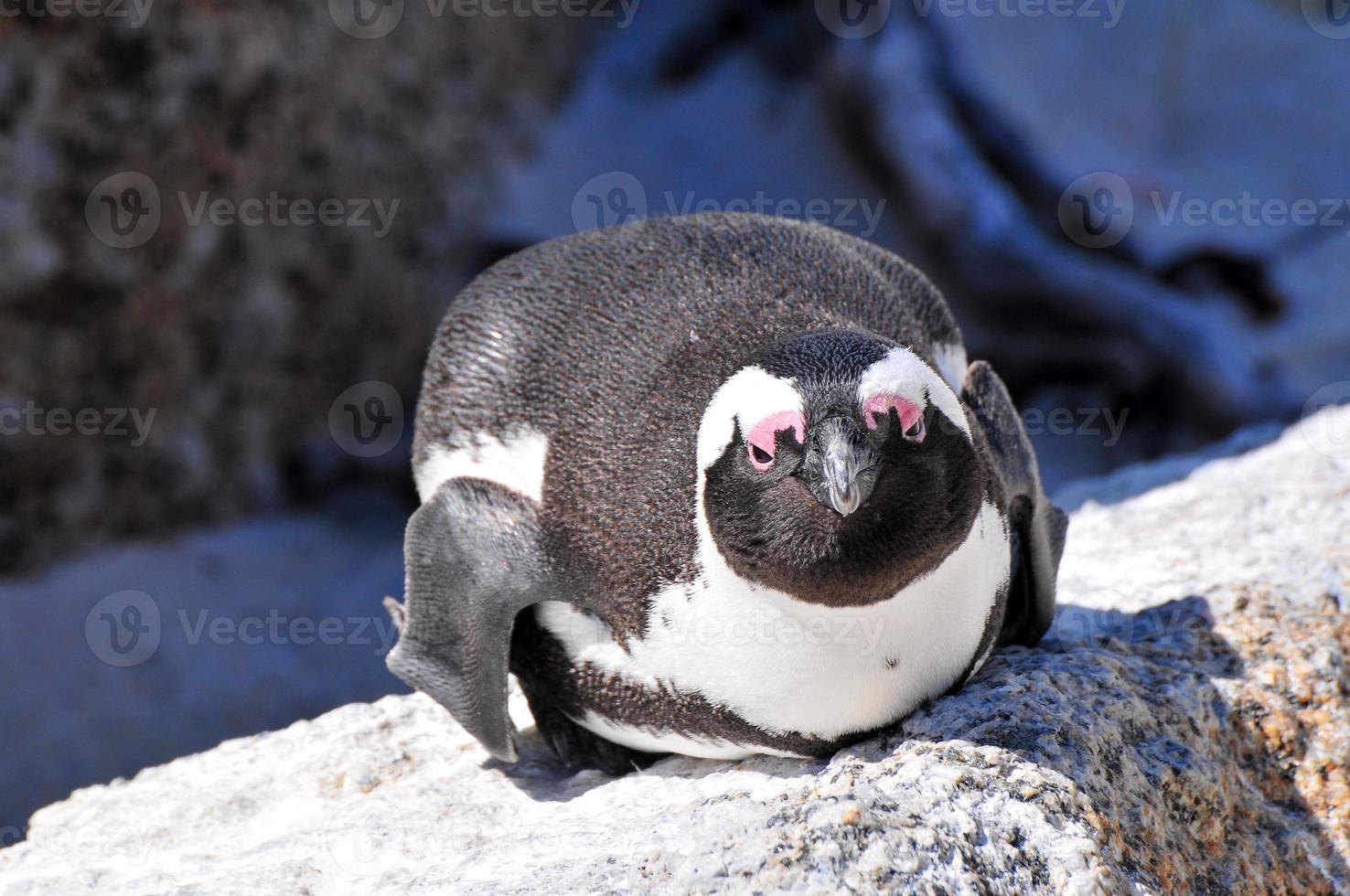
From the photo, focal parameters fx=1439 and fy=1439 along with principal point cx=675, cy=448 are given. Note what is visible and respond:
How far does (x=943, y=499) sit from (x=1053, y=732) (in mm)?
459

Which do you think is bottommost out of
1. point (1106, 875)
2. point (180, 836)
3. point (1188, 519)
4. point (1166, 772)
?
point (180, 836)

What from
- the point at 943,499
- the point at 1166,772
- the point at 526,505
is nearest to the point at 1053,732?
the point at 1166,772

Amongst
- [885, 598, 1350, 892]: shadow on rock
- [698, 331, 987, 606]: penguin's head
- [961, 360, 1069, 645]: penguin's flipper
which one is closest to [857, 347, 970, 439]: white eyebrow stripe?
[698, 331, 987, 606]: penguin's head

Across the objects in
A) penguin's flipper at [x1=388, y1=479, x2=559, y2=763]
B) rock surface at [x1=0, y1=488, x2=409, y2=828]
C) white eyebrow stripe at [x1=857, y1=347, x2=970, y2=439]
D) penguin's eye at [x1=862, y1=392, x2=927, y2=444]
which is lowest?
rock surface at [x1=0, y1=488, x2=409, y2=828]

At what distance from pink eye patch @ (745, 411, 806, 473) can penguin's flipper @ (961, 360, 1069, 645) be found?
0.63 metres

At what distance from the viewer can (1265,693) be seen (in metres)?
2.77

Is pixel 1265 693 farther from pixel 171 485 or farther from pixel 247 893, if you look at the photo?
pixel 171 485

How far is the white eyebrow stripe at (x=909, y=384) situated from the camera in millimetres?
2178

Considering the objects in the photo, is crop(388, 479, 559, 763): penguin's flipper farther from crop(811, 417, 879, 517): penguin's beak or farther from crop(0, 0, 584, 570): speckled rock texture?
crop(0, 0, 584, 570): speckled rock texture

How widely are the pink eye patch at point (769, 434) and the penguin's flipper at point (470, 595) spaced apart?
1.96ft

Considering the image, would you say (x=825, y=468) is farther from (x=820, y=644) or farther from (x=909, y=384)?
(x=820, y=644)

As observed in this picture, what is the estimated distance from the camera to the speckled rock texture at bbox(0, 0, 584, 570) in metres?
5.13

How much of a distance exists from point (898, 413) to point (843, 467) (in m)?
0.17

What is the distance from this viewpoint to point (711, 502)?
2.32 metres
